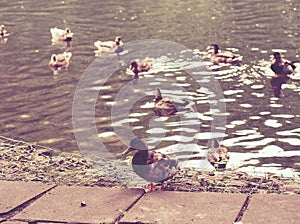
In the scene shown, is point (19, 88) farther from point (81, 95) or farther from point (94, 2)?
point (94, 2)

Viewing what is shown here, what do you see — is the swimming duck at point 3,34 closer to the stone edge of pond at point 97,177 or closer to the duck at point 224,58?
the duck at point 224,58

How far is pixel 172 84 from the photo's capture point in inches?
667

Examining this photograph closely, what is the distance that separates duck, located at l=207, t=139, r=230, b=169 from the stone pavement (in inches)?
159

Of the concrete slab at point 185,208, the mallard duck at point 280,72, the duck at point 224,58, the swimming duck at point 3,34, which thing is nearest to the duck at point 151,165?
the concrete slab at point 185,208

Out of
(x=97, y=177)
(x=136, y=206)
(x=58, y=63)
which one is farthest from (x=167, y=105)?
(x=136, y=206)

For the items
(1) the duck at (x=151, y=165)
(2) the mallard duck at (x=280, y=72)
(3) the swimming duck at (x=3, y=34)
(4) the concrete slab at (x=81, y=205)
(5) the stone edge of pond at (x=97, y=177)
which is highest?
(4) the concrete slab at (x=81, y=205)

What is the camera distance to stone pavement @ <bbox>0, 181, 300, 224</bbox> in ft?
19.2

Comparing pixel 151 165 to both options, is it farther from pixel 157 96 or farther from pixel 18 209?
pixel 157 96

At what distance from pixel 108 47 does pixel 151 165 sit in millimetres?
13758

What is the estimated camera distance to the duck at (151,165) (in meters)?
7.12

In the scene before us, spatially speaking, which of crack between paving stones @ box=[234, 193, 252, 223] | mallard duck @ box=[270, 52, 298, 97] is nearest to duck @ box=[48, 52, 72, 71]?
mallard duck @ box=[270, 52, 298, 97]

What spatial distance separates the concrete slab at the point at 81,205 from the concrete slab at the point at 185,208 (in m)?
0.16

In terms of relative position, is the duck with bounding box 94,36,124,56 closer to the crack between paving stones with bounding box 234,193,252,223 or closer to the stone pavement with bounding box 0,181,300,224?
the stone pavement with bounding box 0,181,300,224

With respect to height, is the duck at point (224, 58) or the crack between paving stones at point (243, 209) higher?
the crack between paving stones at point (243, 209)
